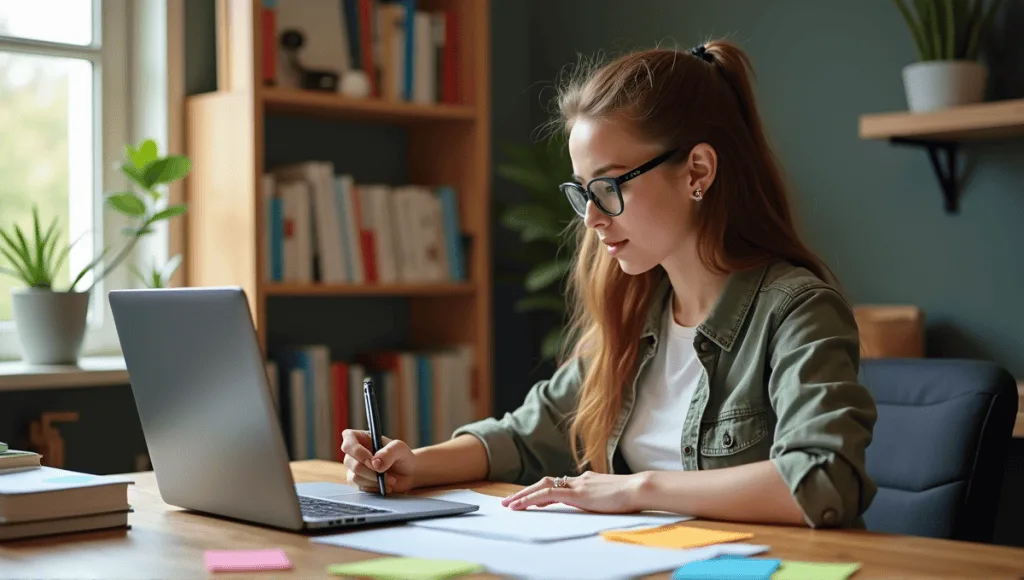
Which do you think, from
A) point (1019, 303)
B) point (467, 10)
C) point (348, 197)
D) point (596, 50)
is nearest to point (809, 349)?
point (1019, 303)

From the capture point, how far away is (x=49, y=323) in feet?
8.95

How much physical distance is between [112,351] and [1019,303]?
7.39 feet

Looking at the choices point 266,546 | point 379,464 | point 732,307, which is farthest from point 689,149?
point 266,546

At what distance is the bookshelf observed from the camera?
2.91 meters

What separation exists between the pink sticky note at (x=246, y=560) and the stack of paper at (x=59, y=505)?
0.21 m

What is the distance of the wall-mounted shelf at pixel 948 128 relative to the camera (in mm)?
2578

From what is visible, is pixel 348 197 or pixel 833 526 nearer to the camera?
pixel 833 526

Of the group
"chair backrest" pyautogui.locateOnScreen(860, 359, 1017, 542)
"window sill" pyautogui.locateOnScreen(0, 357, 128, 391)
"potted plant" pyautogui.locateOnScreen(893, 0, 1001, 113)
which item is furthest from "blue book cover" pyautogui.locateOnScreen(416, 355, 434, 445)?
"chair backrest" pyautogui.locateOnScreen(860, 359, 1017, 542)

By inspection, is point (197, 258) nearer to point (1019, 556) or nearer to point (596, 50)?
point (596, 50)

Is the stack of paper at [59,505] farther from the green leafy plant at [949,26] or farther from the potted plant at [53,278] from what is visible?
the green leafy plant at [949,26]

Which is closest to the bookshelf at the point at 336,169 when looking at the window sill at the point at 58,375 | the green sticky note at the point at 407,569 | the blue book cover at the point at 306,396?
the blue book cover at the point at 306,396

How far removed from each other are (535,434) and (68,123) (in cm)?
184

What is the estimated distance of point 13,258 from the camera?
2.73 m

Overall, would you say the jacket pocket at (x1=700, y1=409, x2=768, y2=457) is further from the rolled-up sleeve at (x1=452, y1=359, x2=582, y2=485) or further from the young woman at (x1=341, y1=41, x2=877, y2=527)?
the rolled-up sleeve at (x1=452, y1=359, x2=582, y2=485)
